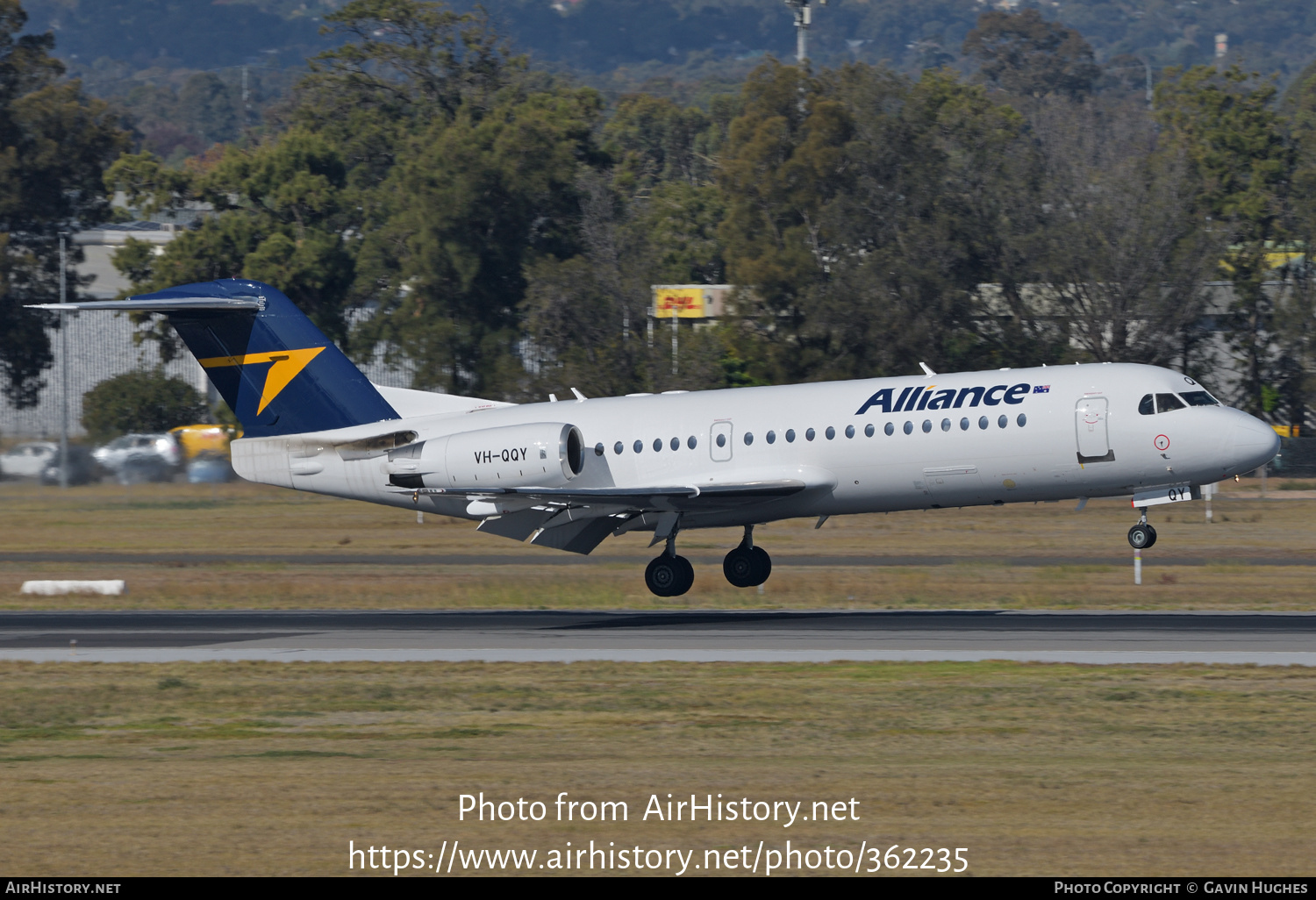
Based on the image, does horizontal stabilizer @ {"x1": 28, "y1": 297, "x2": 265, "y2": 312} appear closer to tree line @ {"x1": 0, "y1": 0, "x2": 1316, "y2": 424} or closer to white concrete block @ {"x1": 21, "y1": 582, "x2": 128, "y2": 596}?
white concrete block @ {"x1": 21, "y1": 582, "x2": 128, "y2": 596}

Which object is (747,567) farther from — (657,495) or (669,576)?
(657,495)

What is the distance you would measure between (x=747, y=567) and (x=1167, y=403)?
8.23 metres

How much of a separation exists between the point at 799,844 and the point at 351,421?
20937 millimetres

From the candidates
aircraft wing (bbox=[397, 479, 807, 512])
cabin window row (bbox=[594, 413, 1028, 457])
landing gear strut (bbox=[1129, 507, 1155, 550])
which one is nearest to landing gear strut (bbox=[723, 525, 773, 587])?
aircraft wing (bbox=[397, 479, 807, 512])

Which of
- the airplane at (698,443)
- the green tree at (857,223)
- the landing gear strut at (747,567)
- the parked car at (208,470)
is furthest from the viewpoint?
the green tree at (857,223)

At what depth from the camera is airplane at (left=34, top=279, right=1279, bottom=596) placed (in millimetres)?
27781

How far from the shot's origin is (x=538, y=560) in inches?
1596

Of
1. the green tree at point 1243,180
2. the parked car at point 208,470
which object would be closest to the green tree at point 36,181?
the parked car at point 208,470

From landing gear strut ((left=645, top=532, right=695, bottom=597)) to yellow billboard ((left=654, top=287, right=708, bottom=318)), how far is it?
122ft

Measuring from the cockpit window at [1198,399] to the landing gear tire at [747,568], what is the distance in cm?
808

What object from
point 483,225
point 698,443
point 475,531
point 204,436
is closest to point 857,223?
point 483,225

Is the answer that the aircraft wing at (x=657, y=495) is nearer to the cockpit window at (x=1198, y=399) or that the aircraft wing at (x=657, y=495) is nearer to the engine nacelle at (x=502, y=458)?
the engine nacelle at (x=502, y=458)

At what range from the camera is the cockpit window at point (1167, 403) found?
27.7 meters

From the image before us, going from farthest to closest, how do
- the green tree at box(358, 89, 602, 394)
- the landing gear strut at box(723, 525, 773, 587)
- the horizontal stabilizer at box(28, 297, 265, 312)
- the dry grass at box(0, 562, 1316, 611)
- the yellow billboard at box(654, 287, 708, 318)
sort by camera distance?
the green tree at box(358, 89, 602, 394), the yellow billboard at box(654, 287, 708, 318), the landing gear strut at box(723, 525, 773, 587), the dry grass at box(0, 562, 1316, 611), the horizontal stabilizer at box(28, 297, 265, 312)
